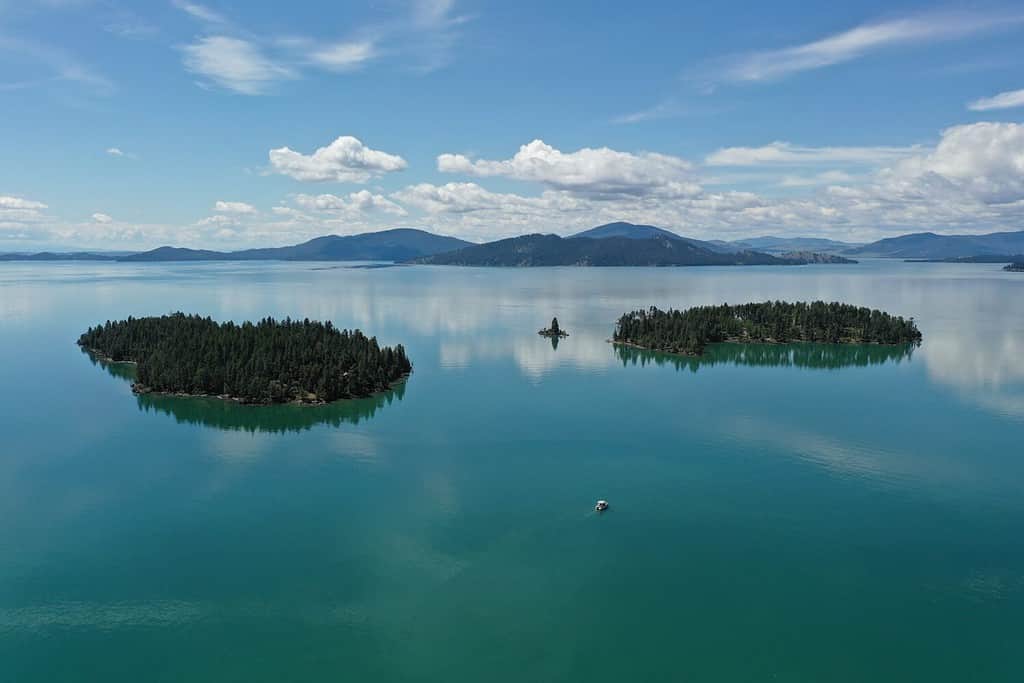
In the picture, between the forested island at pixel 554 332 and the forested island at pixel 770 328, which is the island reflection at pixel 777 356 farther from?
the forested island at pixel 554 332

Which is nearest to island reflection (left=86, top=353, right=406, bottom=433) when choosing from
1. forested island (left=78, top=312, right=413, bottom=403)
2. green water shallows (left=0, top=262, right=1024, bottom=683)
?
green water shallows (left=0, top=262, right=1024, bottom=683)

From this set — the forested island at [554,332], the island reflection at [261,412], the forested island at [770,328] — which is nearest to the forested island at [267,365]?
the island reflection at [261,412]

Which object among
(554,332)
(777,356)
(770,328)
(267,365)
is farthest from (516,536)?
(770,328)

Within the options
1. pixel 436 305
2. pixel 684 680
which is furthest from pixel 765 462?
pixel 436 305

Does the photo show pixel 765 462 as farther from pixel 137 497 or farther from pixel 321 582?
pixel 137 497

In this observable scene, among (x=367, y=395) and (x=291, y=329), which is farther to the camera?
(x=291, y=329)

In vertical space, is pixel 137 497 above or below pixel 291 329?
below

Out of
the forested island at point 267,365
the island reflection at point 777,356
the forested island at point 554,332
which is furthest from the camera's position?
the forested island at point 554,332
